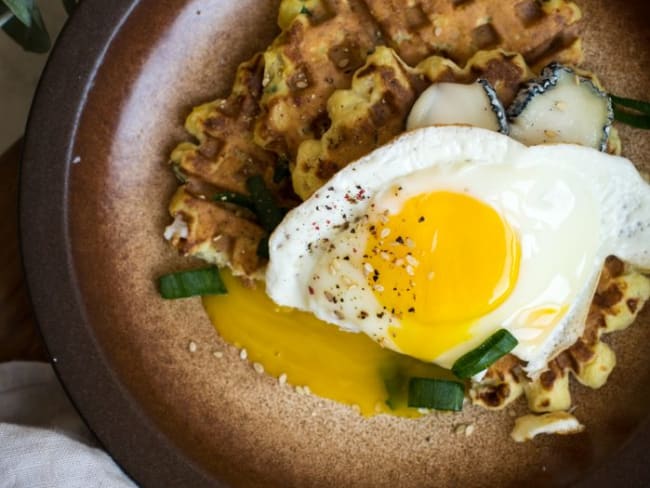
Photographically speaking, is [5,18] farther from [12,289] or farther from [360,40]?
[360,40]

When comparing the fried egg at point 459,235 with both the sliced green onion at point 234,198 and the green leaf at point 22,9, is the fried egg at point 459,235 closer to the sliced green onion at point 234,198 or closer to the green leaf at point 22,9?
the sliced green onion at point 234,198

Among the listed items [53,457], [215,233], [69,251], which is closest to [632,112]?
[215,233]

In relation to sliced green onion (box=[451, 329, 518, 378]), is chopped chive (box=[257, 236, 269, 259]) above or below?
above

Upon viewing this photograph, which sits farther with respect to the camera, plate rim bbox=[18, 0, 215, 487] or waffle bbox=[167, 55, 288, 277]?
waffle bbox=[167, 55, 288, 277]

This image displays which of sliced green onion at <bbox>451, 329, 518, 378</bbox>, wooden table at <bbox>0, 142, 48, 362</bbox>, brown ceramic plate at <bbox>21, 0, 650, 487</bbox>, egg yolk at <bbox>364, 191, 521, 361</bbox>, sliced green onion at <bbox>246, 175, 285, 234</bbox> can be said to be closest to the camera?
egg yolk at <bbox>364, 191, 521, 361</bbox>

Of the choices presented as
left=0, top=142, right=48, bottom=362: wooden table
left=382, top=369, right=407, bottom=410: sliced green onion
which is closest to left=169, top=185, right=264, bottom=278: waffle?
left=382, top=369, right=407, bottom=410: sliced green onion

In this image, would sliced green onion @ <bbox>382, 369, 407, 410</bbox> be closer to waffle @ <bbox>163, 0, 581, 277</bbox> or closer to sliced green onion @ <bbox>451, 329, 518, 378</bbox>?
sliced green onion @ <bbox>451, 329, 518, 378</bbox>

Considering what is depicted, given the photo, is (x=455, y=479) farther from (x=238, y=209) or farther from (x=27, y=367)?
(x=27, y=367)
